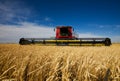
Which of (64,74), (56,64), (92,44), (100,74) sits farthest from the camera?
(92,44)

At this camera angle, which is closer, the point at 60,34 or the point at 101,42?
the point at 101,42

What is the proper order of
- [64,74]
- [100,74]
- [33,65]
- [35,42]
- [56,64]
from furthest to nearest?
1. [35,42]
2. [100,74]
3. [33,65]
4. [56,64]
5. [64,74]

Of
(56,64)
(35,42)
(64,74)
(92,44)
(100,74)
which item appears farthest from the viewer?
(35,42)

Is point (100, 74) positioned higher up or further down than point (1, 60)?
further down

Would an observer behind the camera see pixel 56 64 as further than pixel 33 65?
No

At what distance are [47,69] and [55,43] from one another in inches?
658

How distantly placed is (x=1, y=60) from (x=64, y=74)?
0.92 metres

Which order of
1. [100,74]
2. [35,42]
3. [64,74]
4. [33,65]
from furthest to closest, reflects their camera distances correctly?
1. [35,42]
2. [100,74]
3. [33,65]
4. [64,74]

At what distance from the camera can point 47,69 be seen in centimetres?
197

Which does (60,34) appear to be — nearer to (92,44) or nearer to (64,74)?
(92,44)

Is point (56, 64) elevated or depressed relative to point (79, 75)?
elevated

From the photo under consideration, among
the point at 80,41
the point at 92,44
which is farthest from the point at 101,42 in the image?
the point at 80,41

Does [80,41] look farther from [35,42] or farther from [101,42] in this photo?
[35,42]

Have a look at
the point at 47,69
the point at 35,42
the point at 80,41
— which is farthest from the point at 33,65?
the point at 35,42
